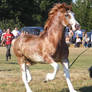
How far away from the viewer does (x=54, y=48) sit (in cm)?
1003

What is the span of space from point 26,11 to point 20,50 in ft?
203

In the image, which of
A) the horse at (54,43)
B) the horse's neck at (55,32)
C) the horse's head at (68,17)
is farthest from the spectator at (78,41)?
the horse's head at (68,17)

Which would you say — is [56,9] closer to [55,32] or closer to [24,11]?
[55,32]

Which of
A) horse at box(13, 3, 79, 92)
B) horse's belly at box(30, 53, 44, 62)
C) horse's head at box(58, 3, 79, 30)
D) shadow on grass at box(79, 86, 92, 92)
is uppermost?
horse's head at box(58, 3, 79, 30)

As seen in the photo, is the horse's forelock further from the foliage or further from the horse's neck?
the foliage

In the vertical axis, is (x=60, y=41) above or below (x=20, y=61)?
above

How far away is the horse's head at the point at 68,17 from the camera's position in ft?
32.7

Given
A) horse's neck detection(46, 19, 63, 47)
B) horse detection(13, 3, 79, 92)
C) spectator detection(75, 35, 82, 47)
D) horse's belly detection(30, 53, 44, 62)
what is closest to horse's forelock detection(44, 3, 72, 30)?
horse detection(13, 3, 79, 92)

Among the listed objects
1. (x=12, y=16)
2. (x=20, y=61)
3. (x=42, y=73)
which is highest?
(x=20, y=61)

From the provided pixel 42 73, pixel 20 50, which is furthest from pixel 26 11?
pixel 20 50

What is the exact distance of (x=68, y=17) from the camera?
10047 mm

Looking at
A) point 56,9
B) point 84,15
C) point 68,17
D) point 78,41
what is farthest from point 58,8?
point 84,15

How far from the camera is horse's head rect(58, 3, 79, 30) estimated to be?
9977 mm

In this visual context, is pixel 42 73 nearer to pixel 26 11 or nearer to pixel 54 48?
pixel 54 48
